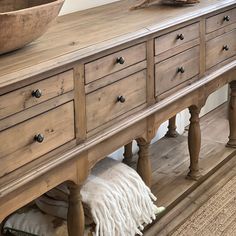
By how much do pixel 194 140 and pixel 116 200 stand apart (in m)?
0.73

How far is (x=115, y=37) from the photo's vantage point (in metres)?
1.78

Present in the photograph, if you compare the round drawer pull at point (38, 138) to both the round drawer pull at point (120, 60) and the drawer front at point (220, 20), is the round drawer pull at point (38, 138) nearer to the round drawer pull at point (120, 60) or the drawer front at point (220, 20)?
the round drawer pull at point (120, 60)

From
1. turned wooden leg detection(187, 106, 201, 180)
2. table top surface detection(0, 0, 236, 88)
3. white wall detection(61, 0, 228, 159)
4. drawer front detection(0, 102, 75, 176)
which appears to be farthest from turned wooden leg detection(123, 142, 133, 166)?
drawer front detection(0, 102, 75, 176)

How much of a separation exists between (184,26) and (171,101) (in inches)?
11.7

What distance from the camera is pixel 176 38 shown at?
82.4 inches

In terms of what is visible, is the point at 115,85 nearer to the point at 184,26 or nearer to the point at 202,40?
the point at 184,26

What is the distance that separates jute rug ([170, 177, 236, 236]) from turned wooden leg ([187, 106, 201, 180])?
152 mm

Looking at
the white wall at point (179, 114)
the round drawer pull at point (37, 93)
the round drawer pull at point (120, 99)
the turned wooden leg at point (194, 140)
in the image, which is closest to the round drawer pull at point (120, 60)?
the round drawer pull at point (120, 99)

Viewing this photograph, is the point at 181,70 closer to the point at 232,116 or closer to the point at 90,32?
the point at 90,32

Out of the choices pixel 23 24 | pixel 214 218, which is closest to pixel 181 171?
pixel 214 218

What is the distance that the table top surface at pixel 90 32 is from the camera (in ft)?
4.91

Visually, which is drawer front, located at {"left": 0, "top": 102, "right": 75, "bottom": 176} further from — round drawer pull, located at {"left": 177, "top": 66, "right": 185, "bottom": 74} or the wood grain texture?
round drawer pull, located at {"left": 177, "top": 66, "right": 185, "bottom": 74}

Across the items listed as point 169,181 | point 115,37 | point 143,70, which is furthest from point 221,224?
point 115,37

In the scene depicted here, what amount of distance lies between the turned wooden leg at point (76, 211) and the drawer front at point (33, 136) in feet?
0.75
